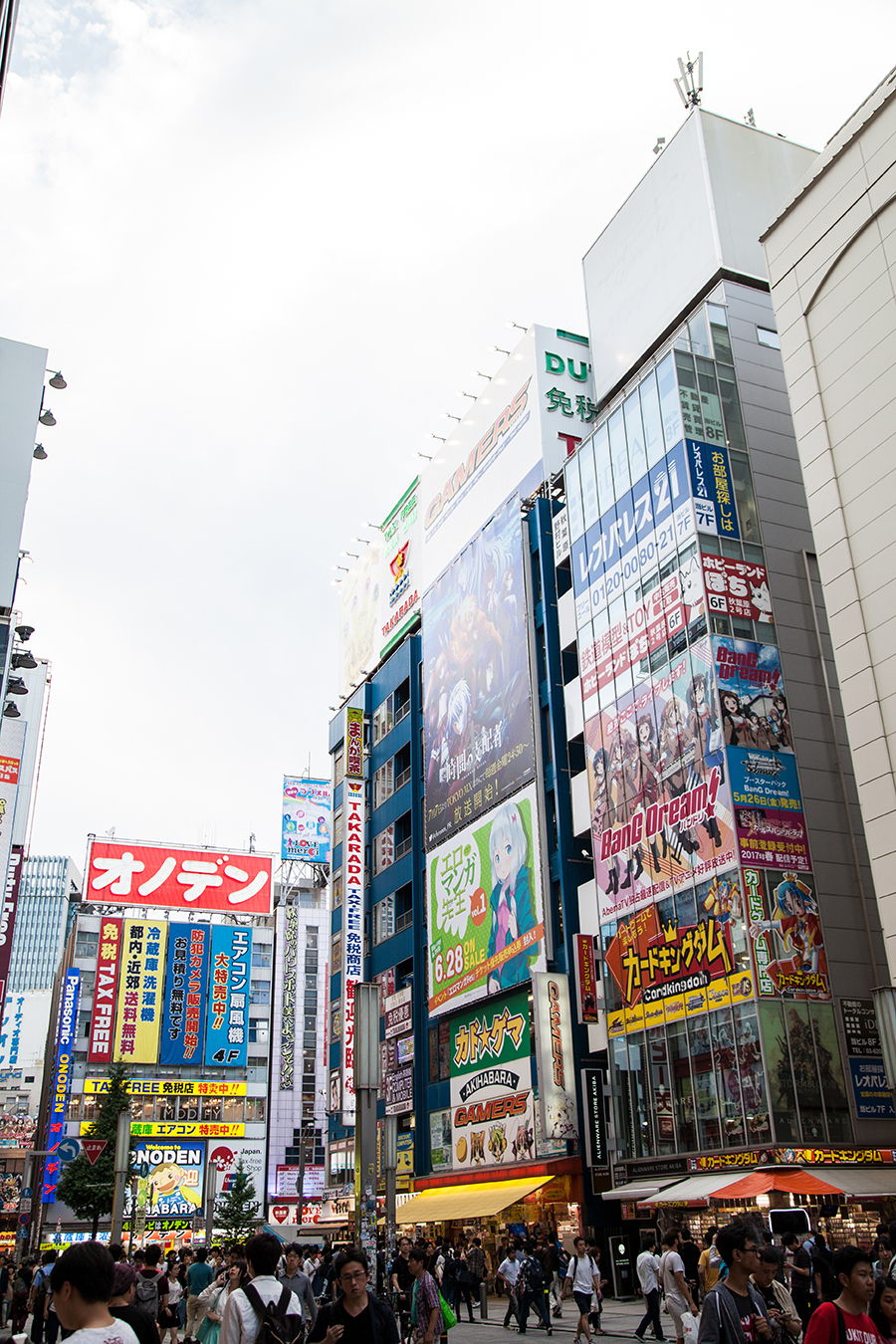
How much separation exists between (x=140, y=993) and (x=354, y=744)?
28841 mm

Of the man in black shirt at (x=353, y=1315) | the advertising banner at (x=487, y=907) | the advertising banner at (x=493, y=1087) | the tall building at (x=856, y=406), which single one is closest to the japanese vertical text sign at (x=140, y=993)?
the advertising banner at (x=487, y=907)

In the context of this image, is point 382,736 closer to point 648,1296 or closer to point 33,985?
point 648,1296

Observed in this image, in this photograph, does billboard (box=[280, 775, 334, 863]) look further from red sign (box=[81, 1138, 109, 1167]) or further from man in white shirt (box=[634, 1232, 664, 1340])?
man in white shirt (box=[634, 1232, 664, 1340])

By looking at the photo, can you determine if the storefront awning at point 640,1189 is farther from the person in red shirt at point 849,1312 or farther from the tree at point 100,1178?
the tree at point 100,1178

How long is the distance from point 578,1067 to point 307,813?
131ft

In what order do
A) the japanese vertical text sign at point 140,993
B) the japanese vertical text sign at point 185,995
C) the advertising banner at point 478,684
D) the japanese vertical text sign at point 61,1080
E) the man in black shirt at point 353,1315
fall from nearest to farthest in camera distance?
the man in black shirt at point 353,1315 < the advertising banner at point 478,684 < the japanese vertical text sign at point 61,1080 < the japanese vertical text sign at point 140,993 < the japanese vertical text sign at point 185,995

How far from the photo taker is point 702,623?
28969mm

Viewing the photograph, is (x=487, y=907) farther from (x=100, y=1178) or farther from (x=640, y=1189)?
(x=100, y=1178)

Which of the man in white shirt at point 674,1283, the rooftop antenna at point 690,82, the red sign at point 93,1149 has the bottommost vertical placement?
the man in white shirt at point 674,1283

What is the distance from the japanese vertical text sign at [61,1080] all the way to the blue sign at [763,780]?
2191 inches

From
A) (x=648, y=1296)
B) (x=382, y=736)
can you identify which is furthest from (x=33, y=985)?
(x=648, y=1296)

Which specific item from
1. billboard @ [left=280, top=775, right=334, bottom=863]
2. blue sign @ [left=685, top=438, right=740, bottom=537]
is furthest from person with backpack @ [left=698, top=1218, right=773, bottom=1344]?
billboard @ [left=280, top=775, right=334, bottom=863]

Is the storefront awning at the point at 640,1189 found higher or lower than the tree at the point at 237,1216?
higher

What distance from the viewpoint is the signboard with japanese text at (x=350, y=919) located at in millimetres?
48441
